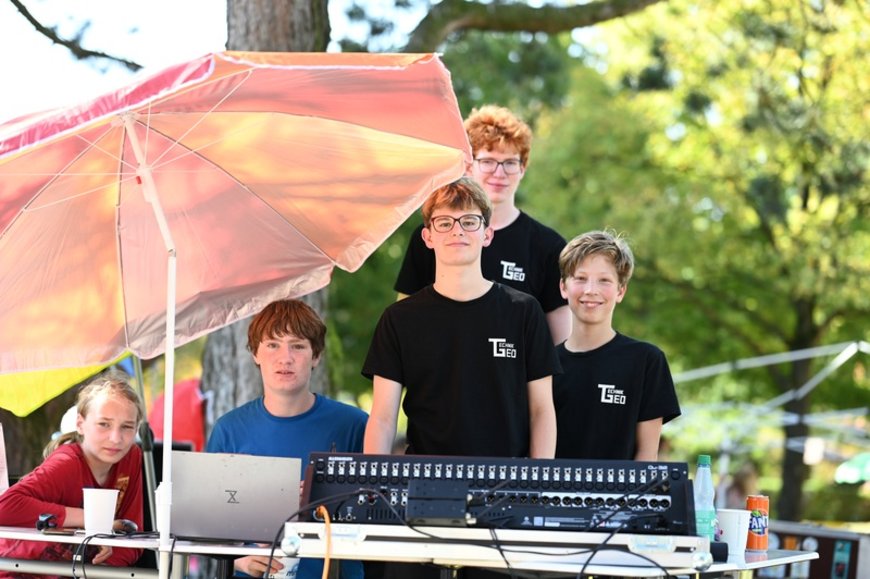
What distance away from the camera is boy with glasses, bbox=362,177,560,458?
4500 millimetres

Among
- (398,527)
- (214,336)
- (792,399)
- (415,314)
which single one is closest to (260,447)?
(415,314)

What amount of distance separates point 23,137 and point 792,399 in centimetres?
1666

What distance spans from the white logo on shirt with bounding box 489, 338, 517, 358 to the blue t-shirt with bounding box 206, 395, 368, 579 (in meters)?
0.84

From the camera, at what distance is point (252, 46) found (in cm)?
778

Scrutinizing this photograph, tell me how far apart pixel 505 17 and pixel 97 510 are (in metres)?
5.91

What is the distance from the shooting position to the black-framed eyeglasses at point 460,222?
443 cm

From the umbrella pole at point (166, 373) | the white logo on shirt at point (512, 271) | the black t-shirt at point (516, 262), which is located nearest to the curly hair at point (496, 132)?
the black t-shirt at point (516, 262)

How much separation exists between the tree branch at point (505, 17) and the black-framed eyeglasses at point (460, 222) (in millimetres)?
4709

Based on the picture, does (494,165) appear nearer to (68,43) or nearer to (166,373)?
(166,373)

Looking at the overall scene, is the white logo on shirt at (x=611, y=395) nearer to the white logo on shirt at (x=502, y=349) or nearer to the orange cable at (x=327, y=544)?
the white logo on shirt at (x=502, y=349)

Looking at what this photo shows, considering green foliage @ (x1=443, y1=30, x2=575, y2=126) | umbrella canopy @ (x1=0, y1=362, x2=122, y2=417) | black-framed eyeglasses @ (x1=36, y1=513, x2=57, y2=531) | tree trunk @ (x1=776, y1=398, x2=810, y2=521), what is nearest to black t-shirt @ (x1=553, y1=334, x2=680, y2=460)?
black-framed eyeglasses @ (x1=36, y1=513, x2=57, y2=531)

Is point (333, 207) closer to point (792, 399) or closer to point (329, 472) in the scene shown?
point (329, 472)

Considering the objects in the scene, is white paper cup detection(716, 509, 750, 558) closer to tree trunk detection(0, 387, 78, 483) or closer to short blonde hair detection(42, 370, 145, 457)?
short blonde hair detection(42, 370, 145, 457)

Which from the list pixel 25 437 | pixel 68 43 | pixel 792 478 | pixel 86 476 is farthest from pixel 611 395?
pixel 792 478
